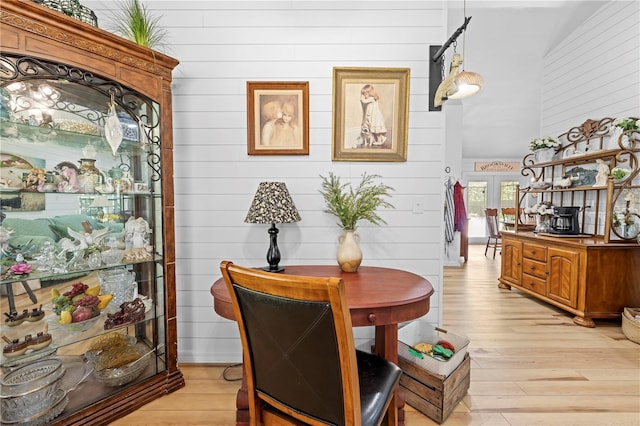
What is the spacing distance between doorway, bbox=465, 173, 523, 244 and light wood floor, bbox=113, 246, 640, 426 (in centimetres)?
567

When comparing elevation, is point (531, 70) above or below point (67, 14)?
above

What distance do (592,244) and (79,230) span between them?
417 centimetres

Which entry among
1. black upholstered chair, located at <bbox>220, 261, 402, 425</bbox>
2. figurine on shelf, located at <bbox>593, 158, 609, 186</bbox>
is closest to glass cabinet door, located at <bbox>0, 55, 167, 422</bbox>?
black upholstered chair, located at <bbox>220, 261, 402, 425</bbox>

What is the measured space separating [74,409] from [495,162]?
9.53 metres

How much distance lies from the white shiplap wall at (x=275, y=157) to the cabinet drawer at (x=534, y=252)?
202 centimetres

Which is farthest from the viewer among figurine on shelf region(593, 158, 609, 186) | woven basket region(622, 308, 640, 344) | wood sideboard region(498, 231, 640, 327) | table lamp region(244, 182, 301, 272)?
figurine on shelf region(593, 158, 609, 186)

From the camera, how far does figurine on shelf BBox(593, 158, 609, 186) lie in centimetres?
301

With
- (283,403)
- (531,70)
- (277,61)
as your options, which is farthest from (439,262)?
(531,70)

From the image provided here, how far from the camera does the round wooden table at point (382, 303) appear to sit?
4.35 ft

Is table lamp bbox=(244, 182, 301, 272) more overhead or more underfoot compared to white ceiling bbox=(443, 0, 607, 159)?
more underfoot

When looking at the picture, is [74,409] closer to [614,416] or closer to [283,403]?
[283,403]

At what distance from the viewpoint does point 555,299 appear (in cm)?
310

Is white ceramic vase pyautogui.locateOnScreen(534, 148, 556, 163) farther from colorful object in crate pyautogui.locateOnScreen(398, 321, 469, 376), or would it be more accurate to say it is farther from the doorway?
the doorway

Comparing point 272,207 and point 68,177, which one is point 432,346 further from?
point 68,177
